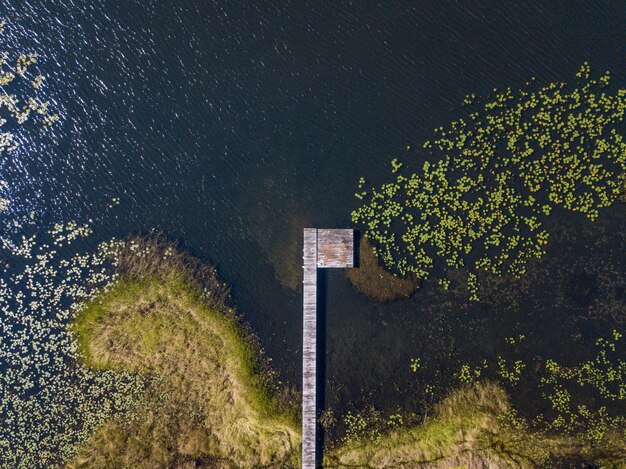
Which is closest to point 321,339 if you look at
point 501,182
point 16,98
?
point 501,182

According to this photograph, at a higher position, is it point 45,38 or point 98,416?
point 45,38

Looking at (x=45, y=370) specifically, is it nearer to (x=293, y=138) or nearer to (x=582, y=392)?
(x=293, y=138)

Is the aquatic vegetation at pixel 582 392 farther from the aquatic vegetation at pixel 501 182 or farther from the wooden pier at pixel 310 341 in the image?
the wooden pier at pixel 310 341

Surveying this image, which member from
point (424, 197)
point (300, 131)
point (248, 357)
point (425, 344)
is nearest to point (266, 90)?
point (300, 131)

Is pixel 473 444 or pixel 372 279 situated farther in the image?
pixel 372 279

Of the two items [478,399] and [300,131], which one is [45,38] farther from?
[478,399]

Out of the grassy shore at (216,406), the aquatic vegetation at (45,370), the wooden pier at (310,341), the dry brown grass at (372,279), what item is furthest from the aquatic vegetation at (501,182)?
the aquatic vegetation at (45,370)
